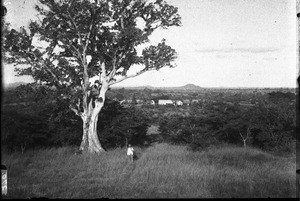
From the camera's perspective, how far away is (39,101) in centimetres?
1525

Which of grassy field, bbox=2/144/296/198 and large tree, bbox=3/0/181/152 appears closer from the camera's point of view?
grassy field, bbox=2/144/296/198

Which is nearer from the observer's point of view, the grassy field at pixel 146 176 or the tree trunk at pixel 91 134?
the grassy field at pixel 146 176

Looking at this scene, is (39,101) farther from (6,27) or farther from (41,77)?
(6,27)

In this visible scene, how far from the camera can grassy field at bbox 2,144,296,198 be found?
8.22m

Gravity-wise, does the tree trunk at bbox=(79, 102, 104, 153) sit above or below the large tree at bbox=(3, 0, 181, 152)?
below

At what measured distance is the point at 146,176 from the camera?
9.96m

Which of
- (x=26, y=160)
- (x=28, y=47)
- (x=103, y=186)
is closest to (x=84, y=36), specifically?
(x=28, y=47)

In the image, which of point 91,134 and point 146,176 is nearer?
point 146,176

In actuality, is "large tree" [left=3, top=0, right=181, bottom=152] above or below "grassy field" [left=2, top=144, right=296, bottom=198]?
above

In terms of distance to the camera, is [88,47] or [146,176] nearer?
[146,176]

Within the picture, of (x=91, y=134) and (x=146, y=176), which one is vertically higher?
(x=91, y=134)

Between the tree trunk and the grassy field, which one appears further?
the tree trunk

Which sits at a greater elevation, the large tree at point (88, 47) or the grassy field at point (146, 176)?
the large tree at point (88, 47)

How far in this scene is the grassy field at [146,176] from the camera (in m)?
8.22
